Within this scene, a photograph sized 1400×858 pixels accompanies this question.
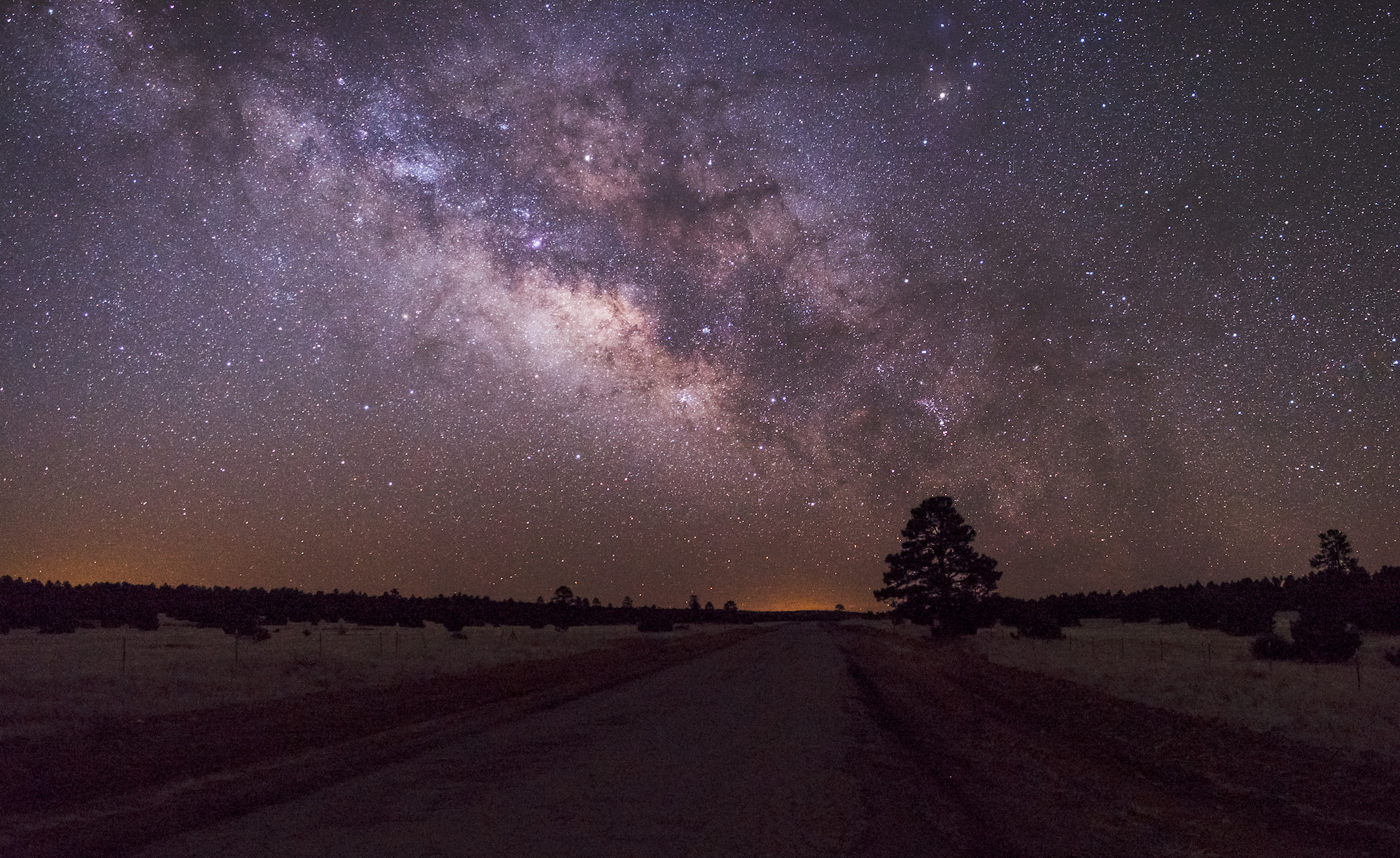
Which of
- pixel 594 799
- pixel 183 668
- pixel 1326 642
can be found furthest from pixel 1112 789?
pixel 1326 642

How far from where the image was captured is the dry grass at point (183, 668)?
59.0 ft

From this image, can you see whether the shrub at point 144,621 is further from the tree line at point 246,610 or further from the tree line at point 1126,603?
the tree line at point 1126,603

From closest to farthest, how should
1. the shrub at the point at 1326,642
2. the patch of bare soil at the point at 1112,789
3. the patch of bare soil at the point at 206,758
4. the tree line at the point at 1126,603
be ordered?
1. the patch of bare soil at the point at 1112,789
2. the patch of bare soil at the point at 206,758
3. the shrub at the point at 1326,642
4. the tree line at the point at 1126,603

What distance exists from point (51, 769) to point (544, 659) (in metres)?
28.3

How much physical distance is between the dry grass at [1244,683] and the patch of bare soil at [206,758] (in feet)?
49.3

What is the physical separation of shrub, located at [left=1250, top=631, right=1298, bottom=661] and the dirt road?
18.7 m

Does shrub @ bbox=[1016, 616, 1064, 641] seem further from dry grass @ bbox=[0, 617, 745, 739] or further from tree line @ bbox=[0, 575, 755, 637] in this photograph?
tree line @ bbox=[0, 575, 755, 637]

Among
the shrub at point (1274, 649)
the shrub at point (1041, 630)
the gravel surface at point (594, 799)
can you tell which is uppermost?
the gravel surface at point (594, 799)

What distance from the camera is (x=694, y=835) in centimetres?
760

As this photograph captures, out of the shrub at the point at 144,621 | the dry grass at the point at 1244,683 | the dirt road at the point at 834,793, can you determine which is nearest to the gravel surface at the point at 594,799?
the dirt road at the point at 834,793

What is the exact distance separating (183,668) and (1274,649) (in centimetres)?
3917

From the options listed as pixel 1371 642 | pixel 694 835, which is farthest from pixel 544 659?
pixel 1371 642

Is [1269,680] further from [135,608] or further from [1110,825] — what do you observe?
[135,608]

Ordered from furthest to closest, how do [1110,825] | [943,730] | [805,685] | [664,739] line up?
[805,685]
[943,730]
[664,739]
[1110,825]
